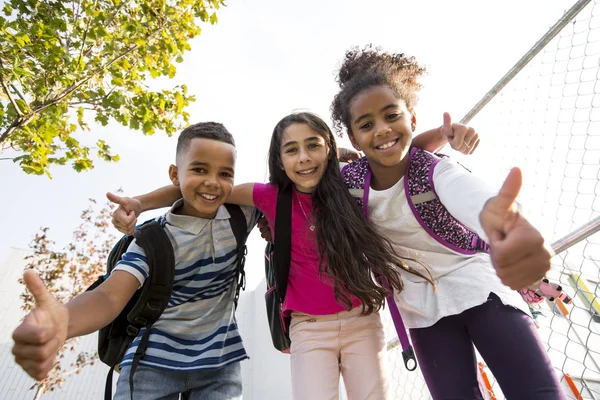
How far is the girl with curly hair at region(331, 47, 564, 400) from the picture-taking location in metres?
0.74

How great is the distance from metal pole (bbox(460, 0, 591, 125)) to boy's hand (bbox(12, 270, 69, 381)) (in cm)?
204

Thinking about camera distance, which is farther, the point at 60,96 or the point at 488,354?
the point at 60,96

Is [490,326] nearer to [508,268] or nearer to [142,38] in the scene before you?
[508,268]

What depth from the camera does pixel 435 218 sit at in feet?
4.35

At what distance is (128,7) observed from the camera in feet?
9.61

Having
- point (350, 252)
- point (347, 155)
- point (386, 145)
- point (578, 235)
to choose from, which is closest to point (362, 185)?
point (386, 145)

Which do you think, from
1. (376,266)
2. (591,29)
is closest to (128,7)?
(376,266)

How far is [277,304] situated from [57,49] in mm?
2537

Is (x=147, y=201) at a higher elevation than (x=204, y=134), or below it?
below

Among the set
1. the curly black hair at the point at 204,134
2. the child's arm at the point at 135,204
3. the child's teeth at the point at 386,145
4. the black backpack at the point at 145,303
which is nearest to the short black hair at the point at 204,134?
the curly black hair at the point at 204,134

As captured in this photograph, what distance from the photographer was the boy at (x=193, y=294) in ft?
4.48

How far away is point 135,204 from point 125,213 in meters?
0.08

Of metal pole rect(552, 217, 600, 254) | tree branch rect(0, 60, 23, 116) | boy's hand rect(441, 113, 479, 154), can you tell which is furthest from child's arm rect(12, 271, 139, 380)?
tree branch rect(0, 60, 23, 116)

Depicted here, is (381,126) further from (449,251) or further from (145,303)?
(145,303)
